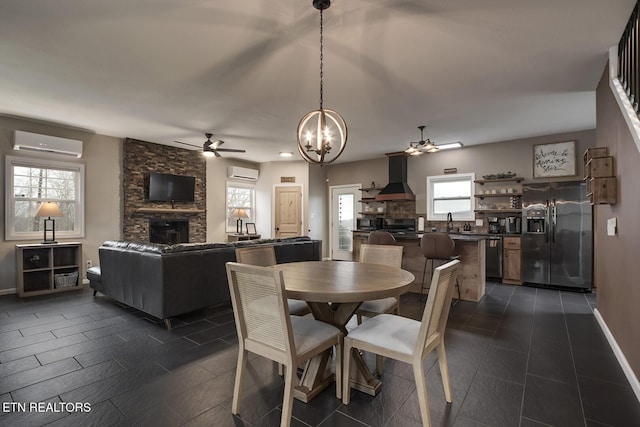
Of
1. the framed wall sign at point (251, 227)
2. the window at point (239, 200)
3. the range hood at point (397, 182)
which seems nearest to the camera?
the range hood at point (397, 182)

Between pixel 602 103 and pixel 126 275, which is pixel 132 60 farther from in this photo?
pixel 602 103

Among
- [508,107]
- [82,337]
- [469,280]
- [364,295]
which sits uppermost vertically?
[508,107]

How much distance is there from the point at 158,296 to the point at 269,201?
5.15 m

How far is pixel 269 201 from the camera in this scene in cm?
815

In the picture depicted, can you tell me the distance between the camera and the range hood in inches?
268

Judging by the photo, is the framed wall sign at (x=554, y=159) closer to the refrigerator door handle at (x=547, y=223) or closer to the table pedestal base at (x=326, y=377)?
the refrigerator door handle at (x=547, y=223)

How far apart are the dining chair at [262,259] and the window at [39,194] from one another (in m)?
4.20

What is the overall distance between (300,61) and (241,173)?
511 centimetres

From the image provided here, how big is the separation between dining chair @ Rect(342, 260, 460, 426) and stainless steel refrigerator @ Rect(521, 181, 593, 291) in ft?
14.1

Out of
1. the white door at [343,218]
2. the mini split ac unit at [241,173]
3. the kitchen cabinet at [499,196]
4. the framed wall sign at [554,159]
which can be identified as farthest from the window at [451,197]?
the mini split ac unit at [241,173]

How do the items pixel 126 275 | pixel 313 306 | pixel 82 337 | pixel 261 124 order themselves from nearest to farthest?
1. pixel 313 306
2. pixel 82 337
3. pixel 126 275
4. pixel 261 124

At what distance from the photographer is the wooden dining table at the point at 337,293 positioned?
1732 mm

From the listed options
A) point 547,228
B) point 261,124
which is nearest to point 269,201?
point 261,124

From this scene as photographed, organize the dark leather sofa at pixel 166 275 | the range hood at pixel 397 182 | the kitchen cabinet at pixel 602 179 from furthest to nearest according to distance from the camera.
Answer: 1. the range hood at pixel 397 182
2. the dark leather sofa at pixel 166 275
3. the kitchen cabinet at pixel 602 179
